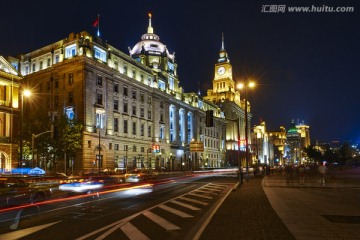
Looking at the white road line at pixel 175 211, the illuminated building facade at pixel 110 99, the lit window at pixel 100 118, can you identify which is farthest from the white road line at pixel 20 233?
the lit window at pixel 100 118

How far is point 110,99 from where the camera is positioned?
61188 mm

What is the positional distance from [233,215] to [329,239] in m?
5.31

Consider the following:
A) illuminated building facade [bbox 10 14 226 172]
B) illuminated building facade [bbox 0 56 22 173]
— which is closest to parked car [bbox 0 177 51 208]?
illuminated building facade [bbox 0 56 22 173]

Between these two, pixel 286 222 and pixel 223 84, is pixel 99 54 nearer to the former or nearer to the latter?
pixel 286 222

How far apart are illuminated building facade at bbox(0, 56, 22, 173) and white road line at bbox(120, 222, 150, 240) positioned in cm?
4065

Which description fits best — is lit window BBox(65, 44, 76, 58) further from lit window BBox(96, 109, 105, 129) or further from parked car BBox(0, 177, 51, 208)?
parked car BBox(0, 177, 51, 208)

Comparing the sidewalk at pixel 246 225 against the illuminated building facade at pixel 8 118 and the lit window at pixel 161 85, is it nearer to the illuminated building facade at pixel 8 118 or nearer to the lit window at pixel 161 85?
the illuminated building facade at pixel 8 118

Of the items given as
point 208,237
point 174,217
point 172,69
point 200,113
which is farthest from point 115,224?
point 200,113

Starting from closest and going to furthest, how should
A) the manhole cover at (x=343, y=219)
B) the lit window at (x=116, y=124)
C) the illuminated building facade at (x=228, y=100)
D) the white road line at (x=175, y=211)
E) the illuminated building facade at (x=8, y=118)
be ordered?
the manhole cover at (x=343, y=219)
the white road line at (x=175, y=211)
the illuminated building facade at (x=8, y=118)
the lit window at (x=116, y=124)
the illuminated building facade at (x=228, y=100)

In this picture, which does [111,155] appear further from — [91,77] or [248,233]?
[248,233]

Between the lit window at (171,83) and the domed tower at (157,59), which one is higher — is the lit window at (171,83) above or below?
below

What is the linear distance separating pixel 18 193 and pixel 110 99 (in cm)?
4566

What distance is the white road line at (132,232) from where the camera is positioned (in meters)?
10.3

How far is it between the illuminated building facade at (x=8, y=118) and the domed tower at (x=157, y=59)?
36.1 m
